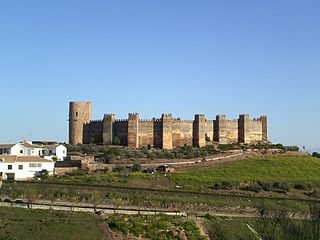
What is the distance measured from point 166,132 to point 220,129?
25.3ft

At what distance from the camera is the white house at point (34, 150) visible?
2406 inches

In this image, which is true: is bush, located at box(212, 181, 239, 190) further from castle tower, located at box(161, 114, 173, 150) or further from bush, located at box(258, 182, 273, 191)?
castle tower, located at box(161, 114, 173, 150)

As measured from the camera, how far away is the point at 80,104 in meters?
73.7

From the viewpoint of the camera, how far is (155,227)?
104ft

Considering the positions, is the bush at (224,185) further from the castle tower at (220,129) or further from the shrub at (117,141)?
the castle tower at (220,129)

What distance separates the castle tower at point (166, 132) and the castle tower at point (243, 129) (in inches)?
412

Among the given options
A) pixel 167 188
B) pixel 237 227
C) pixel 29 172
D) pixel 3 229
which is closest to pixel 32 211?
pixel 3 229

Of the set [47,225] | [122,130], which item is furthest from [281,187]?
[47,225]

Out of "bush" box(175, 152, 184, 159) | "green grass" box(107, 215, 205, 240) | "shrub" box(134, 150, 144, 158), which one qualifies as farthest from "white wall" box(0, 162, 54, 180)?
"green grass" box(107, 215, 205, 240)

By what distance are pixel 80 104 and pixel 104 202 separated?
36.6 metres

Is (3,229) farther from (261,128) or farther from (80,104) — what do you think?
(261,128)

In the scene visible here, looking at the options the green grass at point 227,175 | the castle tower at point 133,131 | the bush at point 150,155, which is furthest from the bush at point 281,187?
the castle tower at point 133,131

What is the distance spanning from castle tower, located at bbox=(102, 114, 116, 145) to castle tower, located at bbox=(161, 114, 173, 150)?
20.8 ft

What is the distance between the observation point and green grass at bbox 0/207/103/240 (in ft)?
93.0
